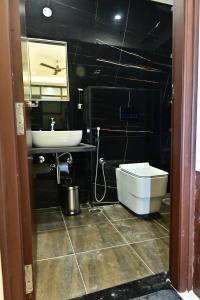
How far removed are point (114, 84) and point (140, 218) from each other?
1678 millimetres

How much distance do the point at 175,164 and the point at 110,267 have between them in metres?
0.88

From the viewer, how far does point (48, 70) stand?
2562mm

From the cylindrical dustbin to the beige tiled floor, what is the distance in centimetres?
8

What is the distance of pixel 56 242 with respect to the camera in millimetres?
1892

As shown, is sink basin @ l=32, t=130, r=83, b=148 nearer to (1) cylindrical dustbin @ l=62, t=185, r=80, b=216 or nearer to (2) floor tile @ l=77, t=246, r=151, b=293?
(1) cylindrical dustbin @ l=62, t=185, r=80, b=216

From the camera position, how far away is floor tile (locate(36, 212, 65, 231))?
219 centimetres

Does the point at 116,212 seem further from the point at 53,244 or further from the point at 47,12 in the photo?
the point at 47,12

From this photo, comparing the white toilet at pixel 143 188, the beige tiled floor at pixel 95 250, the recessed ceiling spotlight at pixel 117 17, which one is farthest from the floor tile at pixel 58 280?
the recessed ceiling spotlight at pixel 117 17

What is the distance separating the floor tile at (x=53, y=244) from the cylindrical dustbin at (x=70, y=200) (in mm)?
382

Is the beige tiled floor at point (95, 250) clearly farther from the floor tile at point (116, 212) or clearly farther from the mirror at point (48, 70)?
the mirror at point (48, 70)

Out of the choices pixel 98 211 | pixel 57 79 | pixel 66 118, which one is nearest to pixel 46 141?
pixel 66 118

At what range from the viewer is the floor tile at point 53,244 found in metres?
1.72

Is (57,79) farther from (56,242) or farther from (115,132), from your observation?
(56,242)

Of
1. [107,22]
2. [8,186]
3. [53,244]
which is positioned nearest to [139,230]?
[53,244]
